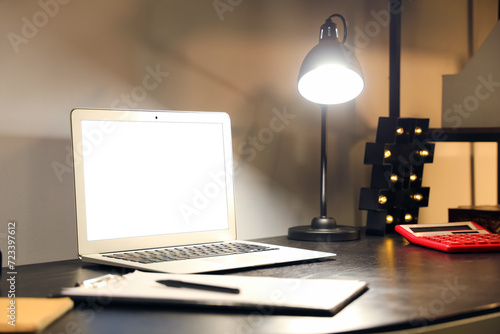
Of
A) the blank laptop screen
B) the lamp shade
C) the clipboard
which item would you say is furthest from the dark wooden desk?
the lamp shade

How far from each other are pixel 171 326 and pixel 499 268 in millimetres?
624

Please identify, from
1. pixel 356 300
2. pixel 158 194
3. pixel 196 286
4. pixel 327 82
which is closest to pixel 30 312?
pixel 196 286

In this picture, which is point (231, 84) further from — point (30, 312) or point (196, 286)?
point (30, 312)

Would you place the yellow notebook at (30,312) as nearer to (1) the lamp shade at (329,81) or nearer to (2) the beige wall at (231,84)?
(2) the beige wall at (231,84)

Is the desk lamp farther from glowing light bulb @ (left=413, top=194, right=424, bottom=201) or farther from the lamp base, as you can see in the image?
glowing light bulb @ (left=413, top=194, right=424, bottom=201)

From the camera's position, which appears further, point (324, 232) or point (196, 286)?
point (324, 232)

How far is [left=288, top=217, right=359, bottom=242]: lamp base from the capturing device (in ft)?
4.28

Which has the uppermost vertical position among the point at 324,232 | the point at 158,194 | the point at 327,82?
the point at 327,82

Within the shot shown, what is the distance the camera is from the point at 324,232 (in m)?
1.32

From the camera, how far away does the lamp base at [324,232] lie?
4.28ft

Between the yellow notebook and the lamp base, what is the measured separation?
738 millimetres

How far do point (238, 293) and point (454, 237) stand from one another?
2.24ft

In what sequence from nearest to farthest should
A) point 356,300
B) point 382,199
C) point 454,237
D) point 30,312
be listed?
point 30,312 < point 356,300 < point 454,237 < point 382,199

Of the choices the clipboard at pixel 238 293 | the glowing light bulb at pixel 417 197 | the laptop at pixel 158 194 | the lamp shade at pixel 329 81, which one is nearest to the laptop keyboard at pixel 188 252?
the laptop at pixel 158 194
